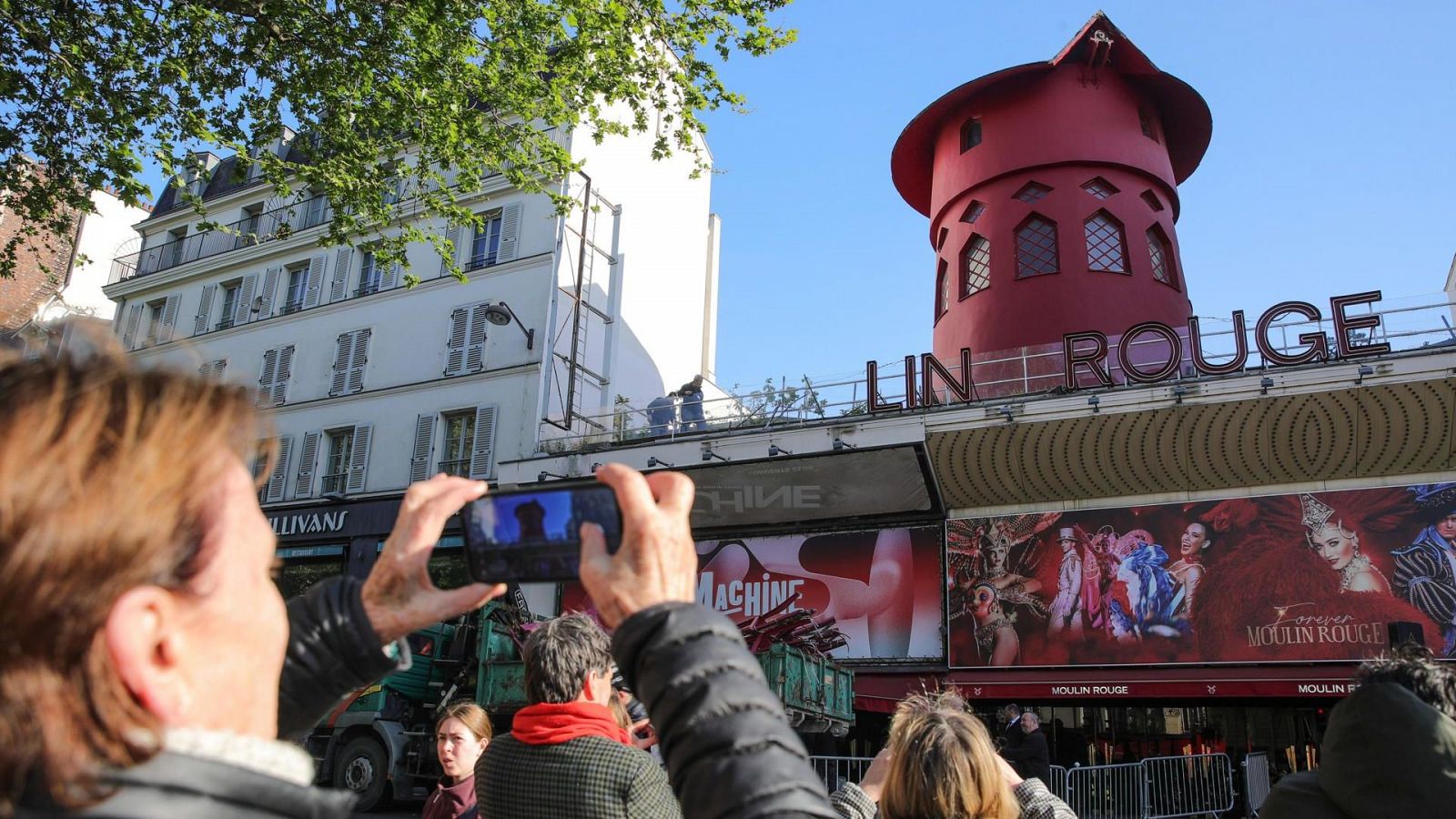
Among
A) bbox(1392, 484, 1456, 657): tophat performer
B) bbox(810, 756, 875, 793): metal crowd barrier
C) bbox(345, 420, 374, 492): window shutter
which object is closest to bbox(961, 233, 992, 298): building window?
bbox(1392, 484, 1456, 657): tophat performer

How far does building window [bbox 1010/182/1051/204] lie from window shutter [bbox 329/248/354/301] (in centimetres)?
1576

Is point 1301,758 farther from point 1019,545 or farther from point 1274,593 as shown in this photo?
point 1019,545

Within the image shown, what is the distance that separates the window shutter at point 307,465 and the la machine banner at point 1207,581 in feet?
48.9

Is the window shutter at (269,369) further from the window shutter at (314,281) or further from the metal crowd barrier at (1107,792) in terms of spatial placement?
the metal crowd barrier at (1107,792)

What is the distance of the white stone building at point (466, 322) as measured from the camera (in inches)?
850

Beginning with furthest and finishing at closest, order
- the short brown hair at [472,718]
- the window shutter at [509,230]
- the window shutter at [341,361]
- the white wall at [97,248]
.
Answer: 1. the white wall at [97,248]
2. the window shutter at [341,361]
3. the window shutter at [509,230]
4. the short brown hair at [472,718]

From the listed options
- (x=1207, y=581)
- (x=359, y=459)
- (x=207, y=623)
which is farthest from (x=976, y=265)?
(x=207, y=623)

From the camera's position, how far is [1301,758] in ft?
49.8

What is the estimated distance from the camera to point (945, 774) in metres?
2.74

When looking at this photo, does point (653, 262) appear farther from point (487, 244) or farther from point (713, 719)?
point (713, 719)

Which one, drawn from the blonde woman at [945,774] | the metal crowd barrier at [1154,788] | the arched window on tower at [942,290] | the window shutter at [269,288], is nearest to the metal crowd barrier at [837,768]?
the metal crowd barrier at [1154,788]

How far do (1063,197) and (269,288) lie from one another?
19.7m

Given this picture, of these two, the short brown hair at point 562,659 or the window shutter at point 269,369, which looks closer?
the short brown hair at point 562,659

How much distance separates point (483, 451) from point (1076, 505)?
11.8 metres
